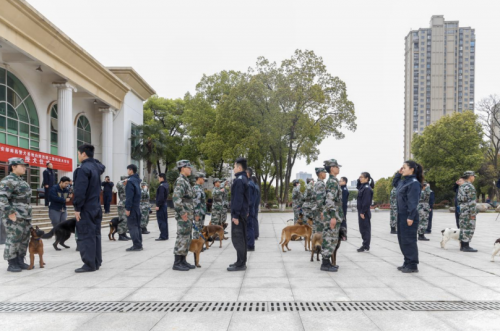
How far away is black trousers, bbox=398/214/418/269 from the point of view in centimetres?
650

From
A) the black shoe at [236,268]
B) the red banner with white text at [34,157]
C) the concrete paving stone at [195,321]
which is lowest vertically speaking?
the black shoe at [236,268]

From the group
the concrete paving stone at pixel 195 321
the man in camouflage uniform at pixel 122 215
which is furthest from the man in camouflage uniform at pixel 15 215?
the man in camouflage uniform at pixel 122 215

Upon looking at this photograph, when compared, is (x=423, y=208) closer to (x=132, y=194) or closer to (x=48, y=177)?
(x=132, y=194)

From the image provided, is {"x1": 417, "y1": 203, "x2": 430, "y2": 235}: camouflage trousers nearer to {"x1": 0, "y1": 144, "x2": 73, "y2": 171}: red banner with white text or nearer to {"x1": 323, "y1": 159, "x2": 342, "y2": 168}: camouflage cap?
{"x1": 323, "y1": 159, "x2": 342, "y2": 168}: camouflage cap

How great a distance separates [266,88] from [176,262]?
25278 millimetres

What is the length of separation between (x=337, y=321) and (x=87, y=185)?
4.98 m

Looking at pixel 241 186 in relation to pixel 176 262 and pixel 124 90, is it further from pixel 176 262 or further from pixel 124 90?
pixel 124 90

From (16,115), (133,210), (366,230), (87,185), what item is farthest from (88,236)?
(16,115)

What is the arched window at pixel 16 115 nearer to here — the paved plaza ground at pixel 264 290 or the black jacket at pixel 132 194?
the black jacket at pixel 132 194

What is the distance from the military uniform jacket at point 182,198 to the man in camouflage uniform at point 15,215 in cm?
284

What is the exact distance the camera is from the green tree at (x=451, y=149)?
40469 mm

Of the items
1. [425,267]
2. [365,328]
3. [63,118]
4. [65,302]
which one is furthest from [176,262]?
[63,118]

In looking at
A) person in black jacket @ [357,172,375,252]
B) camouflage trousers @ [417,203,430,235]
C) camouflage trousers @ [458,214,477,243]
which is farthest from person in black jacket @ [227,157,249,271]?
camouflage trousers @ [417,203,430,235]

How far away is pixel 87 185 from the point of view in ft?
22.0
